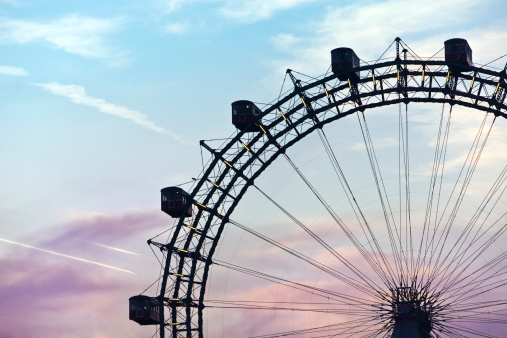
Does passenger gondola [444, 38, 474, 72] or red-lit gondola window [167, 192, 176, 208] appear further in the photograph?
red-lit gondola window [167, 192, 176, 208]

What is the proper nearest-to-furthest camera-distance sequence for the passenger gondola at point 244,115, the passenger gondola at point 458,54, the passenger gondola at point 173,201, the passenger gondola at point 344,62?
the passenger gondola at point 458,54 → the passenger gondola at point 344,62 → the passenger gondola at point 244,115 → the passenger gondola at point 173,201

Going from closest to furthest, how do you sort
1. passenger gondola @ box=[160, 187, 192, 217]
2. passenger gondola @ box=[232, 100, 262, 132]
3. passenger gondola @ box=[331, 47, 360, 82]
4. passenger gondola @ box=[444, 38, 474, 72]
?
1. passenger gondola @ box=[444, 38, 474, 72]
2. passenger gondola @ box=[331, 47, 360, 82]
3. passenger gondola @ box=[232, 100, 262, 132]
4. passenger gondola @ box=[160, 187, 192, 217]

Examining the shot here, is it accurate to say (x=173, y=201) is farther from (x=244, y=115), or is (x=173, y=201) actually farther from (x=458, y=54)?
(x=458, y=54)

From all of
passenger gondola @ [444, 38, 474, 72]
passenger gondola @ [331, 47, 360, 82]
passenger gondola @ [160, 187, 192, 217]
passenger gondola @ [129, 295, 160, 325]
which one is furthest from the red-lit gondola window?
passenger gondola @ [444, 38, 474, 72]

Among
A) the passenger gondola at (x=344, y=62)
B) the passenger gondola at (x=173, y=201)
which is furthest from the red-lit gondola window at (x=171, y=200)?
the passenger gondola at (x=344, y=62)

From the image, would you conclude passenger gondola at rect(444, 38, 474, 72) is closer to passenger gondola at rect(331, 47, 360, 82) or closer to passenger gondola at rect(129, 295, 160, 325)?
passenger gondola at rect(331, 47, 360, 82)

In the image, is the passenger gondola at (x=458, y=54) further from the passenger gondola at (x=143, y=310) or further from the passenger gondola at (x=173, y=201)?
the passenger gondola at (x=143, y=310)

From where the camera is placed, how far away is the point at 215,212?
314ft

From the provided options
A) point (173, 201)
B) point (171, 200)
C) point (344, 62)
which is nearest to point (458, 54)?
point (344, 62)

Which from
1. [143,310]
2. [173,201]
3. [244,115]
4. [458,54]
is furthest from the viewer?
[173,201]

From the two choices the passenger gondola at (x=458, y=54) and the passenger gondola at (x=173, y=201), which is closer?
the passenger gondola at (x=458, y=54)

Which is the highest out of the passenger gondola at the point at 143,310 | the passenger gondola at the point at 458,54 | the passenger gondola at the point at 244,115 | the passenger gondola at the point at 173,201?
the passenger gondola at the point at 458,54

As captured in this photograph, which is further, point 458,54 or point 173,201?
point 173,201

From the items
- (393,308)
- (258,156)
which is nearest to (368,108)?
(258,156)
